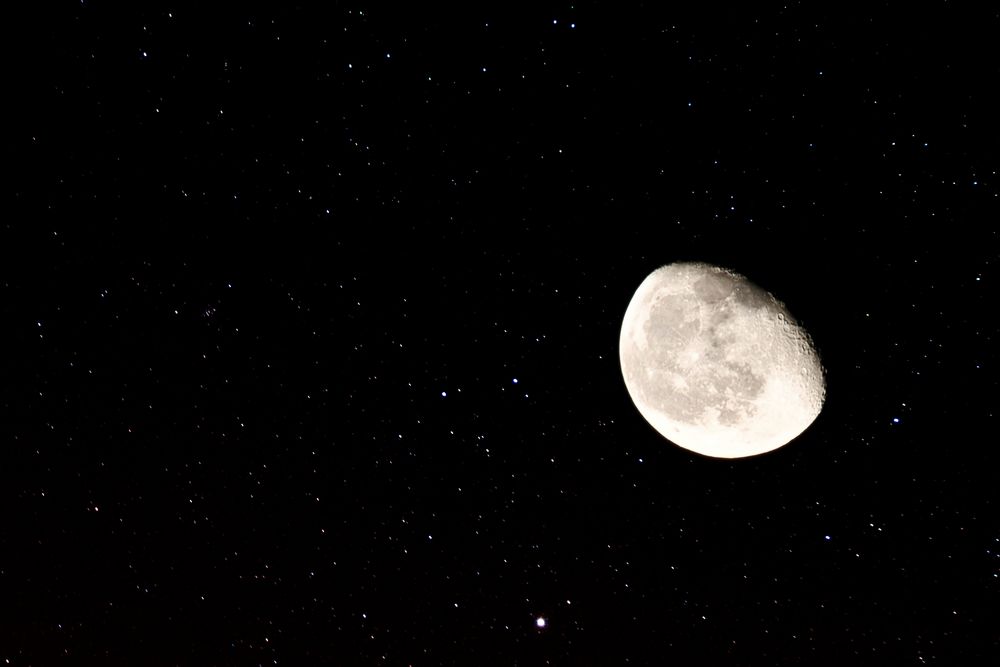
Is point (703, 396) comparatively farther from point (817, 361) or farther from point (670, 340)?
point (817, 361)

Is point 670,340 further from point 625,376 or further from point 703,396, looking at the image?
point 625,376

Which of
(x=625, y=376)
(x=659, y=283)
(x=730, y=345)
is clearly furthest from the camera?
(x=625, y=376)

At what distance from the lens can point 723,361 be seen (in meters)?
2.42

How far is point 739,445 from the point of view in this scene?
8.93ft

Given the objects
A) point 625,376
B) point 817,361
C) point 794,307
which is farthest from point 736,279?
point 625,376

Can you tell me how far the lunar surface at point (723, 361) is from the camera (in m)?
2.43

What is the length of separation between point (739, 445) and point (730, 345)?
0.56 meters

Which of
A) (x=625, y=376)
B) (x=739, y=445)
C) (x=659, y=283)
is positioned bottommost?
(x=739, y=445)

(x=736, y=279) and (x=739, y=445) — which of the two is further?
(x=739, y=445)

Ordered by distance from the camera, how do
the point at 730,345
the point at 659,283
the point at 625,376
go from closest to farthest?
the point at 730,345 → the point at 659,283 → the point at 625,376

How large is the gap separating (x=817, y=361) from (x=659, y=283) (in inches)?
26.9

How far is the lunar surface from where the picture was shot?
243 cm

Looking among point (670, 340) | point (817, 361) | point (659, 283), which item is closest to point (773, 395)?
point (817, 361)

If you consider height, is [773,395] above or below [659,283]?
below
